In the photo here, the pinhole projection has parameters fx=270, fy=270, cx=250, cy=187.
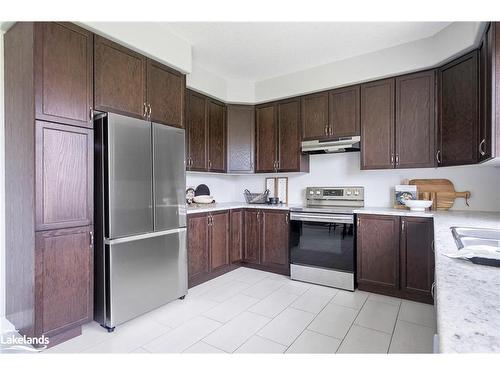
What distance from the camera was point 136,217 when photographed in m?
2.24

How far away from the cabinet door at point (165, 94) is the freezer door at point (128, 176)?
0.28m

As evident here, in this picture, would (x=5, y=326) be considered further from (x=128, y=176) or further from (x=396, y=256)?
(x=396, y=256)

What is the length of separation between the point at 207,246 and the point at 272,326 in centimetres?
128

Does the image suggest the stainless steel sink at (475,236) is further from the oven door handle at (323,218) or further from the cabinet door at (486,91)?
the oven door handle at (323,218)

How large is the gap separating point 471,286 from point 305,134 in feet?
9.34

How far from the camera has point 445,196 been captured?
288cm

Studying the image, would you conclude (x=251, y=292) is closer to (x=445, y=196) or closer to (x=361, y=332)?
(x=361, y=332)

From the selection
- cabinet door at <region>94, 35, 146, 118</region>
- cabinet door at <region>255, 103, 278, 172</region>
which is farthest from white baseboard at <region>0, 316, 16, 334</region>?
cabinet door at <region>255, 103, 278, 172</region>

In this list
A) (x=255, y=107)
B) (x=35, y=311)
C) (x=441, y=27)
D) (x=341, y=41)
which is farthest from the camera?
(x=255, y=107)

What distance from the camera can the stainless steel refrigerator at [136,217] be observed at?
81.9 inches

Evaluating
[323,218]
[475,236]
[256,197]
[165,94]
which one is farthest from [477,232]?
[165,94]

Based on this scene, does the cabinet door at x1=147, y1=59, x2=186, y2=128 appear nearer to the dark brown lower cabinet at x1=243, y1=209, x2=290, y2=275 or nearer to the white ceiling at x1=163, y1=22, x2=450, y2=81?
the white ceiling at x1=163, y1=22, x2=450, y2=81

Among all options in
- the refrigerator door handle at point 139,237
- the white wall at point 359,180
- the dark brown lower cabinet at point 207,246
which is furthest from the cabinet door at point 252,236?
the refrigerator door handle at point 139,237

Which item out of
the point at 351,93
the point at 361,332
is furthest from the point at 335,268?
the point at 351,93
